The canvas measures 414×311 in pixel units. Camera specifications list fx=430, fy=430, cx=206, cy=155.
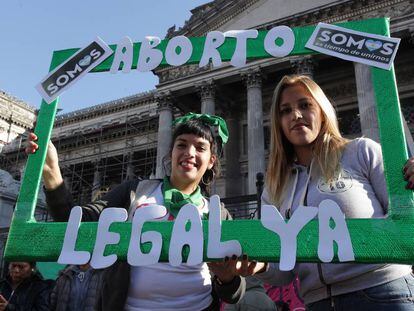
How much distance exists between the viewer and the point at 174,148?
2.32 metres

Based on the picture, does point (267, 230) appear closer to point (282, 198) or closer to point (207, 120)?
point (282, 198)

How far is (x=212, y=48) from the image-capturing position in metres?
2.14

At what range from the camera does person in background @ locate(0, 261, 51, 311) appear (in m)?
4.68

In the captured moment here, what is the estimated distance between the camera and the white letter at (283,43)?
6.82ft

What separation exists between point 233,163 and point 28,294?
1855cm

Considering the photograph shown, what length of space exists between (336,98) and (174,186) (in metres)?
21.1

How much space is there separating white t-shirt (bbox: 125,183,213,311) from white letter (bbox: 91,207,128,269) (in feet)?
0.98

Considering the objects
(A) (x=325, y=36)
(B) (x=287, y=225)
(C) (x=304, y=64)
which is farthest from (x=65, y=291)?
(C) (x=304, y=64)

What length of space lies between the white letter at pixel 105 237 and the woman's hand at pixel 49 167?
0.40m

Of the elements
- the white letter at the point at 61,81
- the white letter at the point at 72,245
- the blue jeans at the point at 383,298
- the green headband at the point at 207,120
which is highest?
the white letter at the point at 61,81

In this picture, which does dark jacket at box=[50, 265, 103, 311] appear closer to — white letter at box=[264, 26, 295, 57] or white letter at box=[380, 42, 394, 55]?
white letter at box=[264, 26, 295, 57]

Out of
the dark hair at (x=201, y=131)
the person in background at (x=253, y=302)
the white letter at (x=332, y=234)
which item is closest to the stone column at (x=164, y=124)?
A: the person in background at (x=253, y=302)

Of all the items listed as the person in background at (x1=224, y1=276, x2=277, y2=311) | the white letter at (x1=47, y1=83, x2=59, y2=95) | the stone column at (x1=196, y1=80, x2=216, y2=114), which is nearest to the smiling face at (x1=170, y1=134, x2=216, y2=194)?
the white letter at (x1=47, y1=83, x2=59, y2=95)

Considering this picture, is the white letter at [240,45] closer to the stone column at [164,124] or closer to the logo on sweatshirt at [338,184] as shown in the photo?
the logo on sweatshirt at [338,184]
